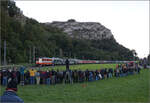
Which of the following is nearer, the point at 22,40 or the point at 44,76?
the point at 44,76

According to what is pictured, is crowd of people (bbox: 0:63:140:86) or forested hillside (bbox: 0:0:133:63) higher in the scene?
forested hillside (bbox: 0:0:133:63)

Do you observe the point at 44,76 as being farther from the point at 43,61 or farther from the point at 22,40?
the point at 22,40

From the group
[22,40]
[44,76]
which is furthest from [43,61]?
[44,76]

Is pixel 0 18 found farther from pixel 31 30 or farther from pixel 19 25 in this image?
pixel 31 30

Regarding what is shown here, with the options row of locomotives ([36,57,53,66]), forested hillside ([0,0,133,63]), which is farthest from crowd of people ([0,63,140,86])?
forested hillside ([0,0,133,63])

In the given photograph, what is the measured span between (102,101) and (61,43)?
112073mm

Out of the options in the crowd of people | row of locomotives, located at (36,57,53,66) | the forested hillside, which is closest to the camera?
the crowd of people

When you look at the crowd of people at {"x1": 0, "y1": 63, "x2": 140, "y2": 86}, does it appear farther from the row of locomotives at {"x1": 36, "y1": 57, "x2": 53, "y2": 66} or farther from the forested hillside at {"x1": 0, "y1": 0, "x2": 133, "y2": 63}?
the forested hillside at {"x1": 0, "y1": 0, "x2": 133, "y2": 63}

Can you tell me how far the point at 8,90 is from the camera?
184 inches

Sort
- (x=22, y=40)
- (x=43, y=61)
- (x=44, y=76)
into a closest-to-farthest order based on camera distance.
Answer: (x=44, y=76)
(x=43, y=61)
(x=22, y=40)

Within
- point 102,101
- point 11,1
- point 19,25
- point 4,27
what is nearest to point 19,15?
point 11,1

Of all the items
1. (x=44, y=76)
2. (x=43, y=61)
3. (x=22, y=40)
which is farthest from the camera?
(x=22, y=40)

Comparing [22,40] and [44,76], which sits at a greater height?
[22,40]

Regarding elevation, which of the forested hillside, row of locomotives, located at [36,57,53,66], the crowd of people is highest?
the forested hillside
